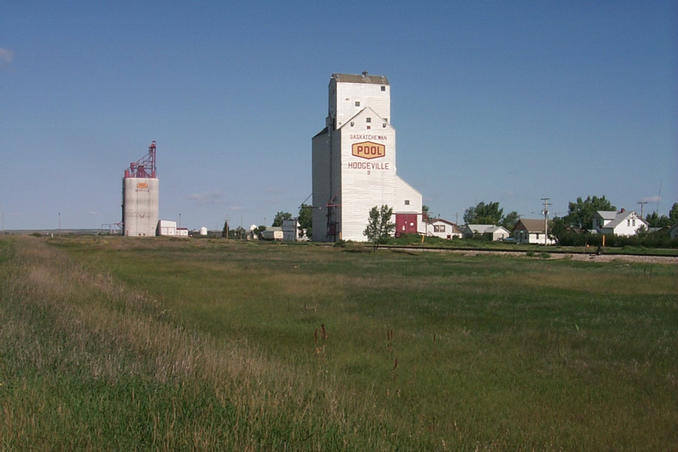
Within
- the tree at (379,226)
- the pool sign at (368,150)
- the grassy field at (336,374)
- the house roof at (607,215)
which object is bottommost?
the grassy field at (336,374)

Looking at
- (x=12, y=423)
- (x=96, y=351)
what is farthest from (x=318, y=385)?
(x=12, y=423)

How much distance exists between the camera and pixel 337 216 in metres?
92.7

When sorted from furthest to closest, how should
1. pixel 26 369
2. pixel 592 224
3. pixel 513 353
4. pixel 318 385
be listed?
pixel 592 224, pixel 513 353, pixel 318 385, pixel 26 369

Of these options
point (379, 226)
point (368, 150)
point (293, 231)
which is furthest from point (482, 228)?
point (379, 226)

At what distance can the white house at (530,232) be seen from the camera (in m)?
134

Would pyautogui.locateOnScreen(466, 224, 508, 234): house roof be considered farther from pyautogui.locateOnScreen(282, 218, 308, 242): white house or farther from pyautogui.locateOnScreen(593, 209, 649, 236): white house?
pyautogui.locateOnScreen(282, 218, 308, 242): white house

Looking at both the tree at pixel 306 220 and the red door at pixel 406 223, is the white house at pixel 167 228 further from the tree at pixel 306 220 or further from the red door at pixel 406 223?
the red door at pixel 406 223

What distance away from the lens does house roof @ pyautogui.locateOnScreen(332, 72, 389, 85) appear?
94.4 meters

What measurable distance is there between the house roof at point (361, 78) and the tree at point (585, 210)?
6751 centimetres

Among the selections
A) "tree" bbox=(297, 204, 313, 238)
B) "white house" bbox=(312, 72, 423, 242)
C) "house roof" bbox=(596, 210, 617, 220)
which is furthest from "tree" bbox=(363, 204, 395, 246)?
"house roof" bbox=(596, 210, 617, 220)

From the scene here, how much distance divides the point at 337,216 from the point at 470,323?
77.7 m

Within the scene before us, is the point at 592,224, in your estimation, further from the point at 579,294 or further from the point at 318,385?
the point at 318,385

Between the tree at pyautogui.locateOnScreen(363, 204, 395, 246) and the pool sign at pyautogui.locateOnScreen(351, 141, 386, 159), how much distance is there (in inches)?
329

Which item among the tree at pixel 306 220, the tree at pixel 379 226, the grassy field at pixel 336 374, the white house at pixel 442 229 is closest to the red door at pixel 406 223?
the tree at pixel 379 226
